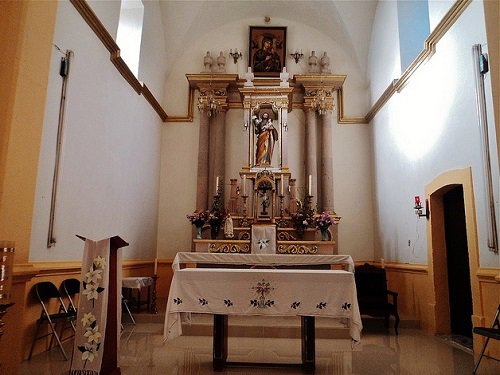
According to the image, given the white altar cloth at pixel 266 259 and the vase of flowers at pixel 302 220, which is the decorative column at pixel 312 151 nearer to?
the vase of flowers at pixel 302 220

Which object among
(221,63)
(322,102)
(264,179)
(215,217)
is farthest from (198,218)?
(221,63)

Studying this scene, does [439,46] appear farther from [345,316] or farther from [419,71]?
[345,316]

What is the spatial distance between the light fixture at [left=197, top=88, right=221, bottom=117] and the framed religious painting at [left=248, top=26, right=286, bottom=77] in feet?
3.95

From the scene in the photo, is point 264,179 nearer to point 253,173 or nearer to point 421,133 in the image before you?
point 253,173

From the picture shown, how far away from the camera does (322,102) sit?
939cm

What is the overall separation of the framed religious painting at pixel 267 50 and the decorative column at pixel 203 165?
170 cm

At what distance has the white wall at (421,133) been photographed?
16.8 ft

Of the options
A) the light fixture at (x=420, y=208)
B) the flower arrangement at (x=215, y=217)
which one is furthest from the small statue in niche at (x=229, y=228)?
the light fixture at (x=420, y=208)

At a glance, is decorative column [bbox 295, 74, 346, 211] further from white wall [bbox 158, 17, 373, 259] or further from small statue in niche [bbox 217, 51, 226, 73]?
small statue in niche [bbox 217, 51, 226, 73]

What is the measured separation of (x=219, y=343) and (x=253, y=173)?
4.92 metres

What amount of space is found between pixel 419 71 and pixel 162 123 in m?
5.69

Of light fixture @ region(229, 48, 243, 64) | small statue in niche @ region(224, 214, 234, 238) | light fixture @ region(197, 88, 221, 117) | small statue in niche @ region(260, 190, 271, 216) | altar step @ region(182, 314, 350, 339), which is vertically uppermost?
light fixture @ region(229, 48, 243, 64)

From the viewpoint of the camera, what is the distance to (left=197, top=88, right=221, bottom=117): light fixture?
9391mm

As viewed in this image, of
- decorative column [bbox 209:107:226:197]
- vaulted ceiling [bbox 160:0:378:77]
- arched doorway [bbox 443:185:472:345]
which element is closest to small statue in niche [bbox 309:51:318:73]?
vaulted ceiling [bbox 160:0:378:77]
